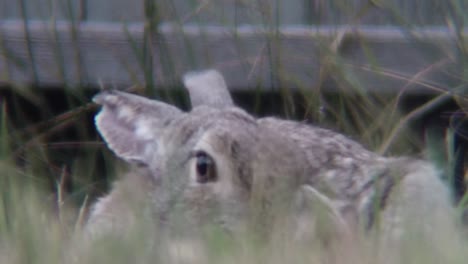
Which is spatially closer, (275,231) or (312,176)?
(275,231)

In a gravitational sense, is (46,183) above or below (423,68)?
below

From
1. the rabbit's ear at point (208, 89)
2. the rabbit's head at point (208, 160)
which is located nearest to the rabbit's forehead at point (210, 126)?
the rabbit's head at point (208, 160)

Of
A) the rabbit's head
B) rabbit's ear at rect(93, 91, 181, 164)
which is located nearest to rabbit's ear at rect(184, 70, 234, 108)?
the rabbit's head

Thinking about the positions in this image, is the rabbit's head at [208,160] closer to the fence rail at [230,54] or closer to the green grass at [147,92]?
the green grass at [147,92]

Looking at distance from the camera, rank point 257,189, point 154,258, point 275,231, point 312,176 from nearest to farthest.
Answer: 1. point 154,258
2. point 275,231
3. point 257,189
4. point 312,176

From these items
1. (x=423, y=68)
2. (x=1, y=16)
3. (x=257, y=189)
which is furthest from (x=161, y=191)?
(x=1, y=16)

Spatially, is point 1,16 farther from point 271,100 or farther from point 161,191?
point 161,191
